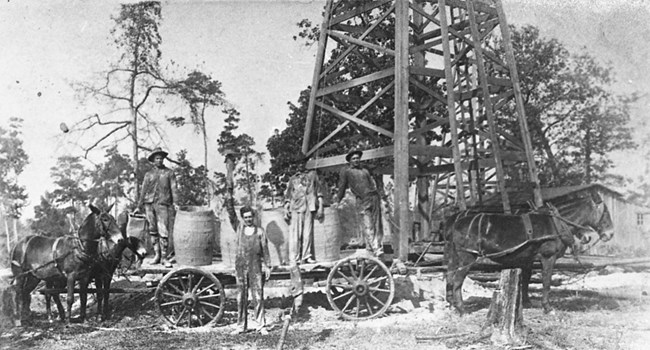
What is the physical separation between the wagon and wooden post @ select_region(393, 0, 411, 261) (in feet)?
2.55

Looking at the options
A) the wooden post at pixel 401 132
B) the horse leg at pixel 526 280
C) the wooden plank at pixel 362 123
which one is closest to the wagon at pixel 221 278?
the wooden post at pixel 401 132

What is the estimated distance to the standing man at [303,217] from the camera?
9719 millimetres

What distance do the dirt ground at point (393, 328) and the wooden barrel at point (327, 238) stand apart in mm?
1127

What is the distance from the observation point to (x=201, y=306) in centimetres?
948

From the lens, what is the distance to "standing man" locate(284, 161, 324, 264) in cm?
972

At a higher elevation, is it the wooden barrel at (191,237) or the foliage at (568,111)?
the foliage at (568,111)

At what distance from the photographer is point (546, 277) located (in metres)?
10.1

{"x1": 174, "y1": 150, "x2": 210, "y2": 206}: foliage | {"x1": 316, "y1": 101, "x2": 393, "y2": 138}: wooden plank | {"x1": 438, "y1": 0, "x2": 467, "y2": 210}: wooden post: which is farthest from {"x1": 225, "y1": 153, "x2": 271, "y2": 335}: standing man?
{"x1": 174, "y1": 150, "x2": 210, "y2": 206}: foliage

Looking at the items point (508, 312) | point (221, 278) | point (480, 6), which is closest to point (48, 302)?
point (221, 278)

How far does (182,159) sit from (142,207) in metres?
16.4

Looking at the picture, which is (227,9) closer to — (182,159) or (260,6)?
(260,6)

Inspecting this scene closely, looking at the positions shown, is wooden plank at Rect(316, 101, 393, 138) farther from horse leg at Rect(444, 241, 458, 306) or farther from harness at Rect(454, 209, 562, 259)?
horse leg at Rect(444, 241, 458, 306)

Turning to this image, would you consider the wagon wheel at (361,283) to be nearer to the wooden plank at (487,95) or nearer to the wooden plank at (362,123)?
the wooden plank at (362,123)

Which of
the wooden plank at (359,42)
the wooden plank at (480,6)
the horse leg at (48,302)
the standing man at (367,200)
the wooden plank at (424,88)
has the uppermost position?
the wooden plank at (480,6)
